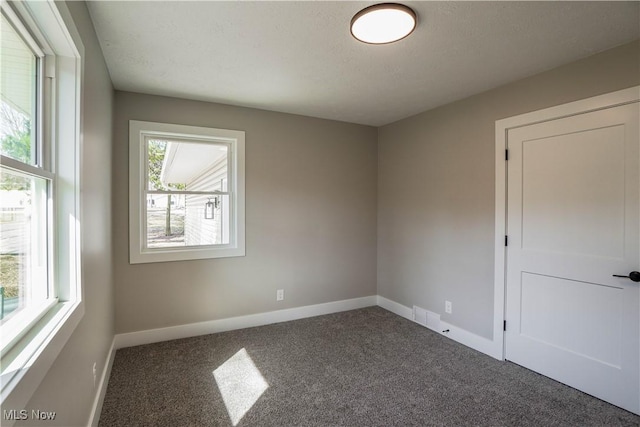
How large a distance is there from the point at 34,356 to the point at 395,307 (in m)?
3.64

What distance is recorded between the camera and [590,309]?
234cm

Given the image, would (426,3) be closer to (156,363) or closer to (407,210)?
(407,210)

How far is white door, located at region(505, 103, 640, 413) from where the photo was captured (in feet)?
7.07

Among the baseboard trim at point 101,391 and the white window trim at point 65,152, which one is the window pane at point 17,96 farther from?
the baseboard trim at point 101,391

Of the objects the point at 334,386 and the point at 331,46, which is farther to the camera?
the point at 334,386

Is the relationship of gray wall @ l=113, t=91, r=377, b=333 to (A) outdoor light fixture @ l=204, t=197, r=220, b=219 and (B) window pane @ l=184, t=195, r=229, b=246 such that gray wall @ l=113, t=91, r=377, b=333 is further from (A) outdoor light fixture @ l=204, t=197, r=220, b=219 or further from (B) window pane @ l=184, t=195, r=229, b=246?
(A) outdoor light fixture @ l=204, t=197, r=220, b=219

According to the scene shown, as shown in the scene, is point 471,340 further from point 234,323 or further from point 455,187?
point 234,323

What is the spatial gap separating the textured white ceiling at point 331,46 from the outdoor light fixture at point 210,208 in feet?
3.61

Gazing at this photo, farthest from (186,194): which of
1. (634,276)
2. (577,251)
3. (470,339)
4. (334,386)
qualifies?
(634,276)

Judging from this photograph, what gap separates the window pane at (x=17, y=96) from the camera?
1098mm

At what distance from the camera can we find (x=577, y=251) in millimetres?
2410

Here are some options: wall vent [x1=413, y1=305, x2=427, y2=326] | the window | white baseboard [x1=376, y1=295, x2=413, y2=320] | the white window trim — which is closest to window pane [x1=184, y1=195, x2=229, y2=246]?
the window

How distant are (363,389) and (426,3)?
2.55 metres

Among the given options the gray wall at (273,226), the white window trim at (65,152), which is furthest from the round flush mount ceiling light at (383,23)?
the gray wall at (273,226)
